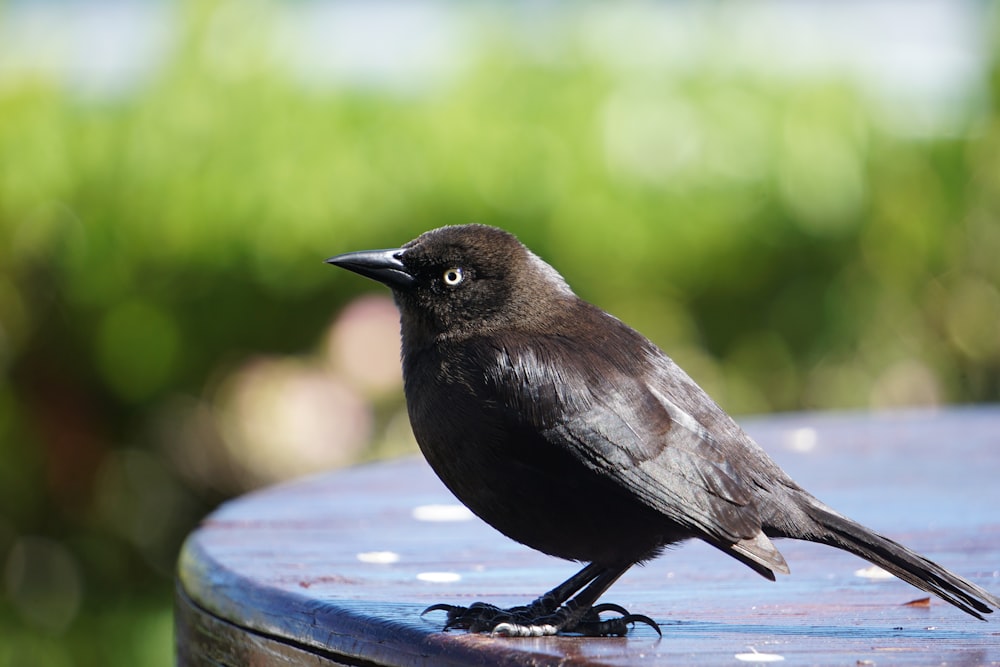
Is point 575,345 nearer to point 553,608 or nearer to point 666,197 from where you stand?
point 553,608

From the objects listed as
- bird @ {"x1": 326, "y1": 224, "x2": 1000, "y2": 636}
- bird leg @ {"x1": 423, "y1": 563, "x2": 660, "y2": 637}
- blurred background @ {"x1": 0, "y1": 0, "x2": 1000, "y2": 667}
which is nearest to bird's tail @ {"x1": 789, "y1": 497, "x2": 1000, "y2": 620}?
bird @ {"x1": 326, "y1": 224, "x2": 1000, "y2": 636}

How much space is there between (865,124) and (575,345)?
4.40 metres

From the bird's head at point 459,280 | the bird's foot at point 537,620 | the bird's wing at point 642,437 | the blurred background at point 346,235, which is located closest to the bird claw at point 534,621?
the bird's foot at point 537,620

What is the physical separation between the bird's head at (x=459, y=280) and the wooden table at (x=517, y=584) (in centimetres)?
45

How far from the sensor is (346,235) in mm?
5324

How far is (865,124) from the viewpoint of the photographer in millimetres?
6215

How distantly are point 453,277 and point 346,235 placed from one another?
2.98 metres

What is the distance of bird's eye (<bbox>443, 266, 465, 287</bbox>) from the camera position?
239 cm

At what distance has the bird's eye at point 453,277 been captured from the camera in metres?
2.39

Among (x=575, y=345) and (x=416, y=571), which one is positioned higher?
(x=575, y=345)

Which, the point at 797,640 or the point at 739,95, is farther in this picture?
the point at 739,95

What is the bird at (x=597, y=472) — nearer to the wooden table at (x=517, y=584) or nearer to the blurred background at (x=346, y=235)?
the wooden table at (x=517, y=584)

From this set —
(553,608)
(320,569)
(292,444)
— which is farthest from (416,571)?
(292,444)

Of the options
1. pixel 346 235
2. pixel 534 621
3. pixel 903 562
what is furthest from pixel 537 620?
pixel 346 235
